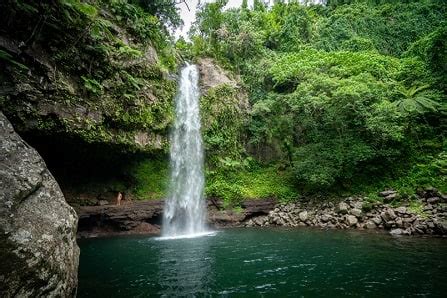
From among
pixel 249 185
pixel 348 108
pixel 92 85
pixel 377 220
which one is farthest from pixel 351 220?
pixel 92 85

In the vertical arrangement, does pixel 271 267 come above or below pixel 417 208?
below

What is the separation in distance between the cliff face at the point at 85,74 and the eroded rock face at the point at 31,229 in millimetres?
3552

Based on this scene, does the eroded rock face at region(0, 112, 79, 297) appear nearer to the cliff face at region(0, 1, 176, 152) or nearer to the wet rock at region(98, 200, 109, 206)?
the cliff face at region(0, 1, 176, 152)

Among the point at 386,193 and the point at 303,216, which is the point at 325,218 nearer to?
the point at 303,216

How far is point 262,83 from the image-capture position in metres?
25.6

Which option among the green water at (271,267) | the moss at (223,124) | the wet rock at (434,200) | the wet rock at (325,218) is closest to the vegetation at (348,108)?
the moss at (223,124)

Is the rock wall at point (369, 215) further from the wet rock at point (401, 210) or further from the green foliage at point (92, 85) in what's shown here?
the green foliage at point (92, 85)

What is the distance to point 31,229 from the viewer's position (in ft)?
15.1

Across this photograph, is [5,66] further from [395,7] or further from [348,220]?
[395,7]

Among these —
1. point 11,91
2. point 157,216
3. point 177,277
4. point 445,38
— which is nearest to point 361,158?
point 445,38

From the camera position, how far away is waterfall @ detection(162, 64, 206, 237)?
62.3 feet

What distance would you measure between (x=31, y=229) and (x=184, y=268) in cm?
555

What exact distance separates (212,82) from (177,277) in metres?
17.5

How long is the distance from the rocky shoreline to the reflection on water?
5.24m
